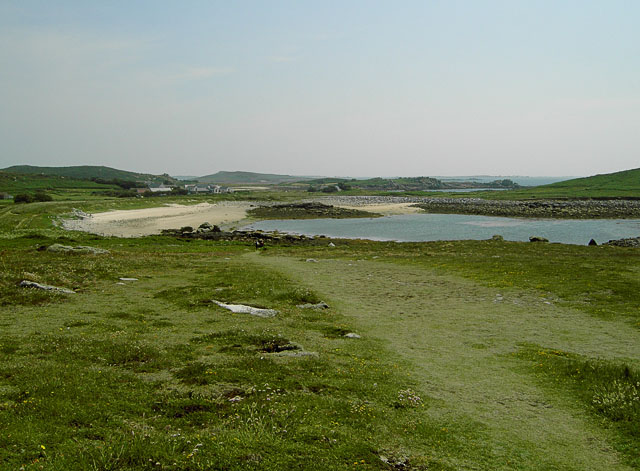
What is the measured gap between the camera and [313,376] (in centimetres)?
1505

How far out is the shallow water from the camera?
296 ft

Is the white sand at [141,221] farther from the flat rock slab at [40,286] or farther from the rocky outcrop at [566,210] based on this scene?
the rocky outcrop at [566,210]

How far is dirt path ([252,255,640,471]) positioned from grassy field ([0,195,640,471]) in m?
0.09

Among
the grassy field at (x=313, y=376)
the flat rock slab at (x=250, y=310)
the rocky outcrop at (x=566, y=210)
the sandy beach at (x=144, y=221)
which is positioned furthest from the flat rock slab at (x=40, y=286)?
the rocky outcrop at (x=566, y=210)

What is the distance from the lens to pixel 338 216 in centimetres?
13812

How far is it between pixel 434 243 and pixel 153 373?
62.4 metres

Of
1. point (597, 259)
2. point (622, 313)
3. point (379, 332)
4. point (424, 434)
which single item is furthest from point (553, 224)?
point (424, 434)

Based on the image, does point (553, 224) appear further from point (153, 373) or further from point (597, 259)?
point (153, 373)

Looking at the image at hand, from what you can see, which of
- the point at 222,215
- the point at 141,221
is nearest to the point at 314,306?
the point at 141,221

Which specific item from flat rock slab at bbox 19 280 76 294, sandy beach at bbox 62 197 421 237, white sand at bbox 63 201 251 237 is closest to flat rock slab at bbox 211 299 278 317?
flat rock slab at bbox 19 280 76 294

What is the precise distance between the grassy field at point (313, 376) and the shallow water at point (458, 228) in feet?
195

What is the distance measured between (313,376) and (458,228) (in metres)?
97.8

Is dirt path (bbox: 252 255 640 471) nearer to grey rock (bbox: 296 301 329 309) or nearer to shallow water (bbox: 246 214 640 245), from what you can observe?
grey rock (bbox: 296 301 329 309)

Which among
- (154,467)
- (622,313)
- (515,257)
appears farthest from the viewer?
(515,257)
